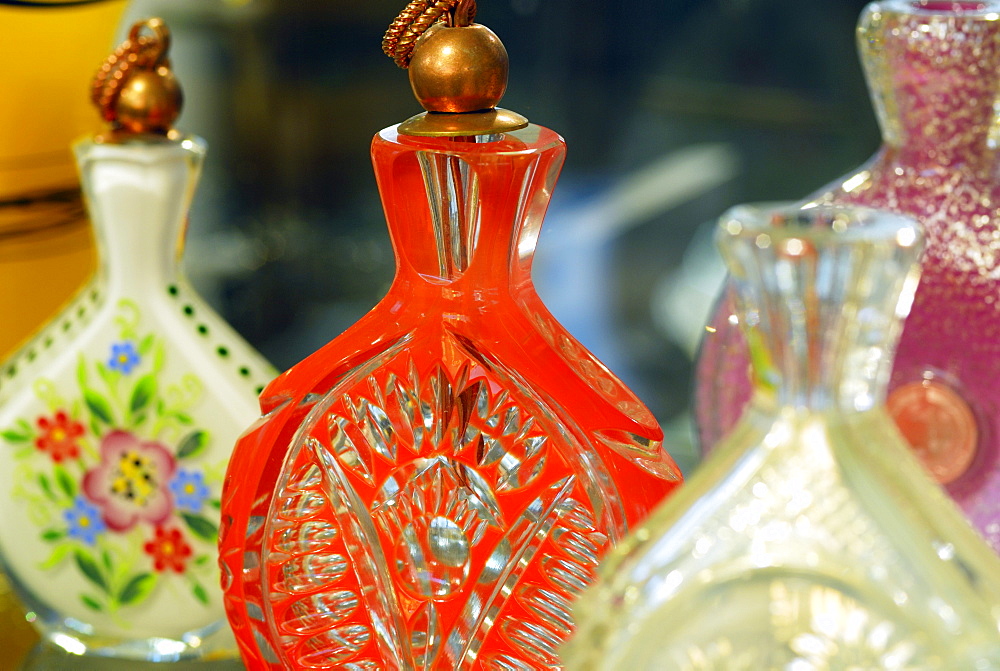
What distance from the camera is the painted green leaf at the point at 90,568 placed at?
42cm

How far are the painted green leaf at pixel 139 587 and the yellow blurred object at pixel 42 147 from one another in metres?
0.09

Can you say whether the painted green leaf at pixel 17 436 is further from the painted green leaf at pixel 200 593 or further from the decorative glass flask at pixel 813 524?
the decorative glass flask at pixel 813 524

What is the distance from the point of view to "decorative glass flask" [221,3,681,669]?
311 mm

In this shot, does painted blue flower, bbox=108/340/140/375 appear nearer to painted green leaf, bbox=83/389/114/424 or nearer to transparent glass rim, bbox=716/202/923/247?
painted green leaf, bbox=83/389/114/424

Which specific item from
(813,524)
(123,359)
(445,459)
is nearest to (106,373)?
(123,359)

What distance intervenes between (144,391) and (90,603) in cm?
8

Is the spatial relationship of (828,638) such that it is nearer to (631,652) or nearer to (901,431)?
(631,652)

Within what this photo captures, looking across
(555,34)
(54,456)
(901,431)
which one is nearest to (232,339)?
(54,456)

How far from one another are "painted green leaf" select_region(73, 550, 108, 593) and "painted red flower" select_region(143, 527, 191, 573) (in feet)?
0.06

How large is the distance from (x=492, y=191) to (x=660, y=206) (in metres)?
0.66

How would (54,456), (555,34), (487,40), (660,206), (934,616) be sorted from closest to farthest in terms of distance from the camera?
1. (934,616)
2. (487,40)
3. (54,456)
4. (555,34)
5. (660,206)

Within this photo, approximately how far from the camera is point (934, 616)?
210mm

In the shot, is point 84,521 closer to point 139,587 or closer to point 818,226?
point 139,587

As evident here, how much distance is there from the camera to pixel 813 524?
215mm
